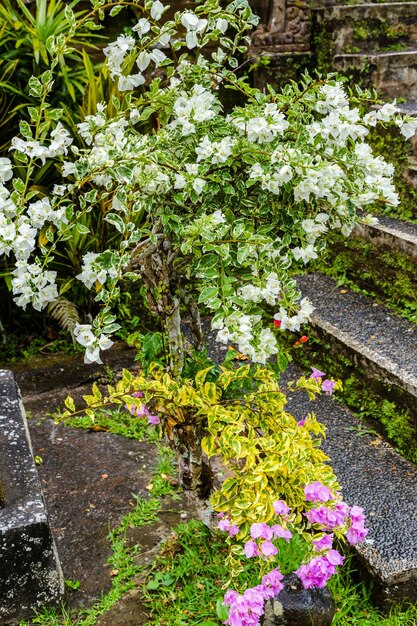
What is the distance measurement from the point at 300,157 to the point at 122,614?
56.8 inches

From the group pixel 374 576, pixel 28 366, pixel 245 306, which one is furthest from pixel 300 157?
pixel 28 366

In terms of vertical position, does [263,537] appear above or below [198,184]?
below

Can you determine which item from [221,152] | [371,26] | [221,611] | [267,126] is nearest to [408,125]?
[267,126]

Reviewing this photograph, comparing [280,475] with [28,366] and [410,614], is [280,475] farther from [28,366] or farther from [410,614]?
[28,366]

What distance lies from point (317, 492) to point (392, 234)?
1.76 meters

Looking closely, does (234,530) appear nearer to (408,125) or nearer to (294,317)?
(294,317)

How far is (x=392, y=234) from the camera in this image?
3270 millimetres

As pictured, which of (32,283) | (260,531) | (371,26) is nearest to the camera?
(260,531)

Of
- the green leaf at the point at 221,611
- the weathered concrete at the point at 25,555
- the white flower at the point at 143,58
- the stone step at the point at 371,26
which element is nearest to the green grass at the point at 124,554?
the weathered concrete at the point at 25,555

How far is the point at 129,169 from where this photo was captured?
5.94ft

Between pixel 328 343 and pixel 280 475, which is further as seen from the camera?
pixel 328 343

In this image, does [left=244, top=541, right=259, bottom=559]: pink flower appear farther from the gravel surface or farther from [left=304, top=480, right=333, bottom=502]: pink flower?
the gravel surface

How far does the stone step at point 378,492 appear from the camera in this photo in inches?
81.0

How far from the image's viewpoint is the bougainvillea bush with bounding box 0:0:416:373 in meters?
1.79
